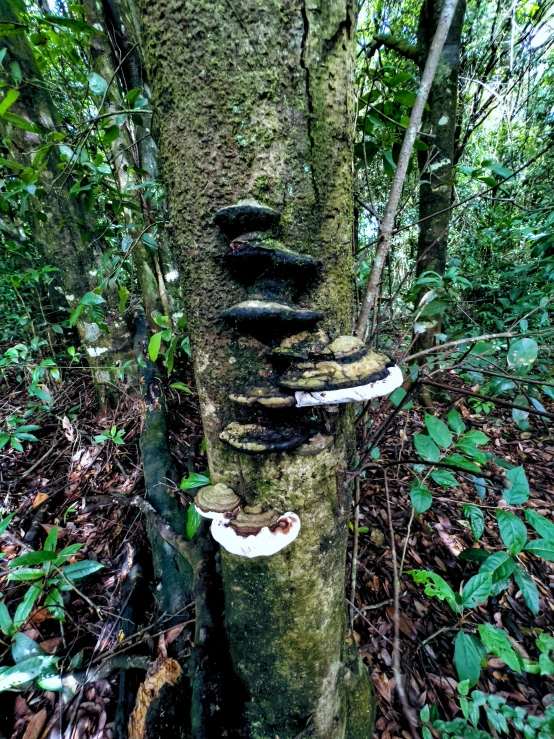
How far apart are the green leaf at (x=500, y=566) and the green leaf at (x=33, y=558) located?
189 centimetres

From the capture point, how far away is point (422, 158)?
3387 millimetres

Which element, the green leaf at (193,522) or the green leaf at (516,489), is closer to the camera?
the green leaf at (516,489)

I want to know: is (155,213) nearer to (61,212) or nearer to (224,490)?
(61,212)

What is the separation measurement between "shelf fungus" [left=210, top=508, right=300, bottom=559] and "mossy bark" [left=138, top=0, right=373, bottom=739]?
5 cm

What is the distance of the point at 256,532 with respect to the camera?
80 centimetres

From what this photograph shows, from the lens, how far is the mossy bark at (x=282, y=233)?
70 cm

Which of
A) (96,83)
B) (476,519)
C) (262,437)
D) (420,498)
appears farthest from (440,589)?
(96,83)

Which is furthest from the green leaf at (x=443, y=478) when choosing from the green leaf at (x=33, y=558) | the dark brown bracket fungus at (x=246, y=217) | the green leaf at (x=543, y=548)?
the green leaf at (x=33, y=558)

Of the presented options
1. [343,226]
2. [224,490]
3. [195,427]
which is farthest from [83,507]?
[343,226]

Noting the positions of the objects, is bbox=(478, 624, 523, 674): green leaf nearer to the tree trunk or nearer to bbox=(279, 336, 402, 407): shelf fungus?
bbox=(279, 336, 402, 407): shelf fungus

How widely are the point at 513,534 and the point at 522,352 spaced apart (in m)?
0.67

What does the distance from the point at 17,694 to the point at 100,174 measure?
2636mm

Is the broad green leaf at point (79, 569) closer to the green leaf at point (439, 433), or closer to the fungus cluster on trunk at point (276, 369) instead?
the fungus cluster on trunk at point (276, 369)

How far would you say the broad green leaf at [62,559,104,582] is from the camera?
1.56m
